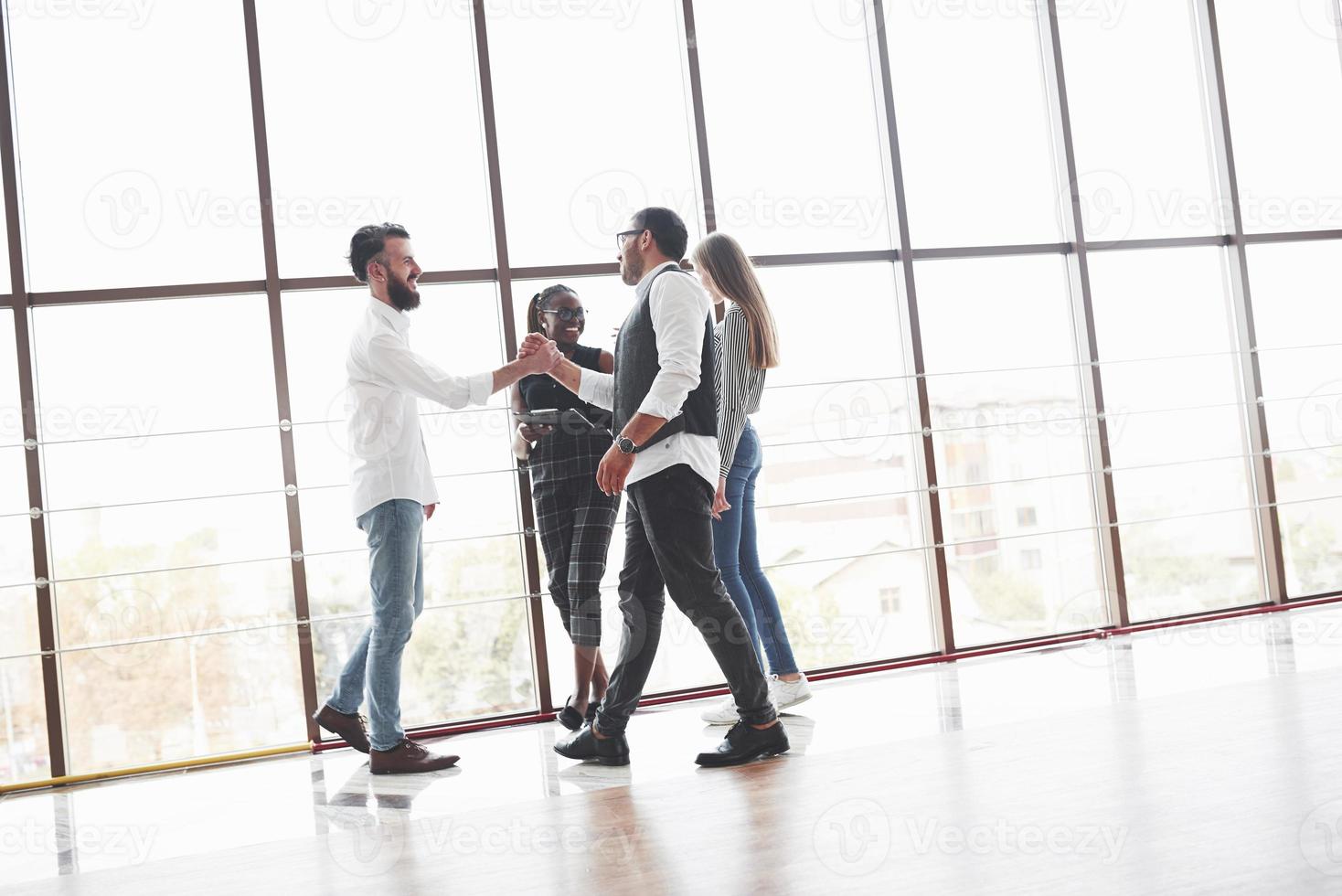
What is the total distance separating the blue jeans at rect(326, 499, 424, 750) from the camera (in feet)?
7.39

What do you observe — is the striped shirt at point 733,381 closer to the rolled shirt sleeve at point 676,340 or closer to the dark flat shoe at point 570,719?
the rolled shirt sleeve at point 676,340

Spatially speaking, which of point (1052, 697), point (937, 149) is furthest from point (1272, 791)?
point (937, 149)

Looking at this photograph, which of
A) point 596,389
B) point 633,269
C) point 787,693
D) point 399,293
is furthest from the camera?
point 787,693

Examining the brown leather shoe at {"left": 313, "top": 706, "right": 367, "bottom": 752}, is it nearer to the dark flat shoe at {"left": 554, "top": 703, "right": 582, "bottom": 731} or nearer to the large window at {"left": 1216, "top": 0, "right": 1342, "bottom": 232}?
the dark flat shoe at {"left": 554, "top": 703, "right": 582, "bottom": 731}

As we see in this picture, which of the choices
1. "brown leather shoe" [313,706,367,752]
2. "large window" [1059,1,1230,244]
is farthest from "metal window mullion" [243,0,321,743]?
"large window" [1059,1,1230,244]

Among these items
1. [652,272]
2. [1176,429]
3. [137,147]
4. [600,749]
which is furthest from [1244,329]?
[137,147]

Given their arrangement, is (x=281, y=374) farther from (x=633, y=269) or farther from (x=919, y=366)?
(x=919, y=366)

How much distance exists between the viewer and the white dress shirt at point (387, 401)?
226 centimetres

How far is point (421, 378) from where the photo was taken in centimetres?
226

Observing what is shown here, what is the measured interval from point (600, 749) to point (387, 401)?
3.09 ft

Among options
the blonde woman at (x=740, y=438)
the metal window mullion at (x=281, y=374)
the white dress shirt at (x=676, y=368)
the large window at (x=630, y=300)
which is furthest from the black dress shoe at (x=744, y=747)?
the metal window mullion at (x=281, y=374)

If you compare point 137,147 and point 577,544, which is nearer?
point 577,544

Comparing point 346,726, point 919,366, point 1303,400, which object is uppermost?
point 919,366

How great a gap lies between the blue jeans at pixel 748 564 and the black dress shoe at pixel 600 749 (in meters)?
0.48
